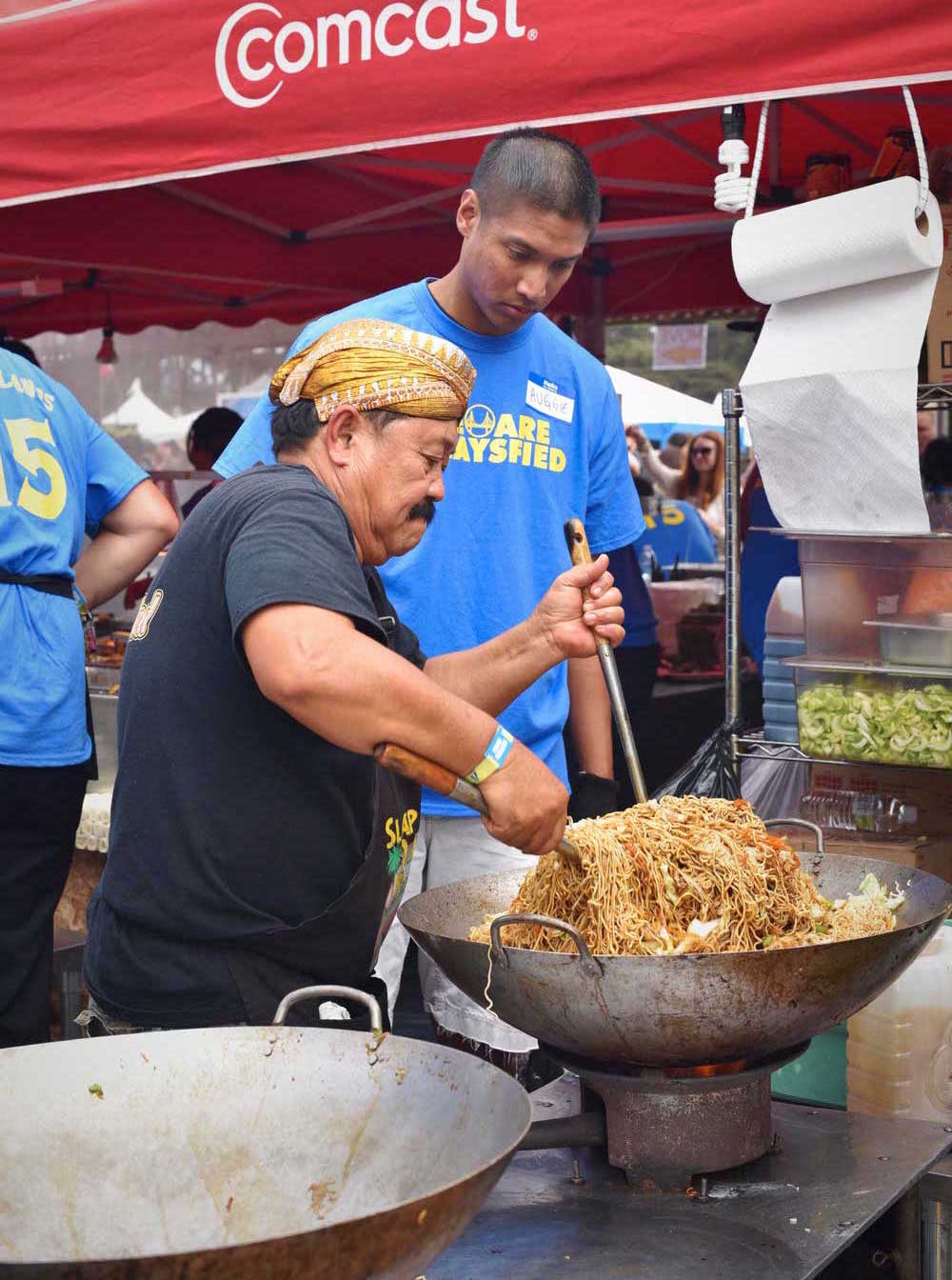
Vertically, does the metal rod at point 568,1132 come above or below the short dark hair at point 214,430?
below

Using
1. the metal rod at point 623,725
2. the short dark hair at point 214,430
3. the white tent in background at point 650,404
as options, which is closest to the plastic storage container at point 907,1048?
the metal rod at point 623,725

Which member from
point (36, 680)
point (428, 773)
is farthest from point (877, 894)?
point (36, 680)

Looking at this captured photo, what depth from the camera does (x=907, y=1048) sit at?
254 cm

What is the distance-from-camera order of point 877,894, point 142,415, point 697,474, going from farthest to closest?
point 142,415, point 697,474, point 877,894

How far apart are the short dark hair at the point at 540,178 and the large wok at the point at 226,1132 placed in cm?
166

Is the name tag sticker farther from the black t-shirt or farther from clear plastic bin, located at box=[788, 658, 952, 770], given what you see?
the black t-shirt

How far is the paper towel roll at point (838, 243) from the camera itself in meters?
2.93

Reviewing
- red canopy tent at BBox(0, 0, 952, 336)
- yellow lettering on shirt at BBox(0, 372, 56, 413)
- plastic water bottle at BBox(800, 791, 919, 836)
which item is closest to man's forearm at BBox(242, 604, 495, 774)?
red canopy tent at BBox(0, 0, 952, 336)

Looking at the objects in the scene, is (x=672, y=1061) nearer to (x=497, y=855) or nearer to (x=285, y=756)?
(x=285, y=756)

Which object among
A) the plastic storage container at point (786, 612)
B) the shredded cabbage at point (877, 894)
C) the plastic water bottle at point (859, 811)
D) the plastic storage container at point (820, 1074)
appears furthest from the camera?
the plastic storage container at point (786, 612)

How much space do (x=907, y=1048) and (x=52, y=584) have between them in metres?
2.11

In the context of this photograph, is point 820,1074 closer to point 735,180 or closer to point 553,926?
point 553,926

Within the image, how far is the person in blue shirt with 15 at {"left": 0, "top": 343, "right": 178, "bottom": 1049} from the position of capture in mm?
3352

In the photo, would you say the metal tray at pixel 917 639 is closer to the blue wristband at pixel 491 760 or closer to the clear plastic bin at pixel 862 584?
the clear plastic bin at pixel 862 584
